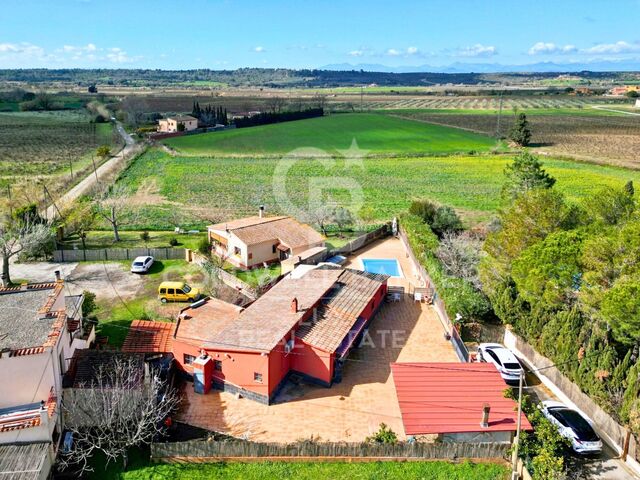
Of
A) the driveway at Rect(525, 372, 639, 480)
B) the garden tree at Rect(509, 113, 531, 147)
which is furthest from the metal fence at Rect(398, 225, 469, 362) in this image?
the garden tree at Rect(509, 113, 531, 147)

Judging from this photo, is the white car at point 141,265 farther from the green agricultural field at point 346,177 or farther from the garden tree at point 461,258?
the garden tree at point 461,258

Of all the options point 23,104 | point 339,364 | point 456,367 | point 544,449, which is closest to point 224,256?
point 339,364

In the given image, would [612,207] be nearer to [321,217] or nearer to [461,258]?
[461,258]

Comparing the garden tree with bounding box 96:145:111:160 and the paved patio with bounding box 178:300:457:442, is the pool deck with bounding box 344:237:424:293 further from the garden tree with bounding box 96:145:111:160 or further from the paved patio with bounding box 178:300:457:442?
the garden tree with bounding box 96:145:111:160

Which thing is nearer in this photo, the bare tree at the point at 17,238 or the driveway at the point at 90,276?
the bare tree at the point at 17,238

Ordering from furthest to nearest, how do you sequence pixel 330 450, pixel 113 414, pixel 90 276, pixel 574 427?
pixel 90 276, pixel 574 427, pixel 330 450, pixel 113 414

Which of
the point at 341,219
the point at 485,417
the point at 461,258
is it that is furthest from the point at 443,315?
the point at 341,219

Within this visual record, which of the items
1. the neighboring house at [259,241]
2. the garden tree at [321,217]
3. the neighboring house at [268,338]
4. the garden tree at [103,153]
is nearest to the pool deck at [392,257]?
the neighboring house at [259,241]
